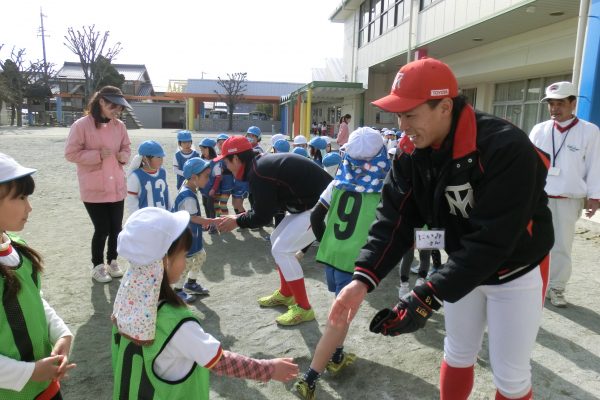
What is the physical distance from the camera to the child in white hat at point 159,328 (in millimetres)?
1609

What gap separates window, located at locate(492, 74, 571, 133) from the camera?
11.6 m

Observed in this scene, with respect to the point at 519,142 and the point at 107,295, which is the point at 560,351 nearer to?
the point at 519,142

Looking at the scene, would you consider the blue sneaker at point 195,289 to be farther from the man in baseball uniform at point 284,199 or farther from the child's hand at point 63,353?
the child's hand at point 63,353

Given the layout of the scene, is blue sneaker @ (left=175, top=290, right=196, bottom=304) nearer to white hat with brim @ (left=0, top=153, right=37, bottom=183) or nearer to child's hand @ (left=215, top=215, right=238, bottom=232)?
child's hand @ (left=215, top=215, right=238, bottom=232)

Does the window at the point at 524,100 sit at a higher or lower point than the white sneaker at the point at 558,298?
higher

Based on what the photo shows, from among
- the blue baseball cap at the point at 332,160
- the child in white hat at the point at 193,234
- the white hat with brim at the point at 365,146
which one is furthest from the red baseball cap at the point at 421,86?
the blue baseball cap at the point at 332,160

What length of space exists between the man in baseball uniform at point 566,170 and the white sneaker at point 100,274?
14.4 ft

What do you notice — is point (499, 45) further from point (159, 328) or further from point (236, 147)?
point (159, 328)

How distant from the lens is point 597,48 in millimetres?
6805

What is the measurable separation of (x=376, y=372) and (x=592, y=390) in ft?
4.49

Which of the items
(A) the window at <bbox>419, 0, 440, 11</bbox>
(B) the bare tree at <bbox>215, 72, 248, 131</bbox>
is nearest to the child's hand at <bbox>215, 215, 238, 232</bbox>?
(A) the window at <bbox>419, 0, 440, 11</bbox>

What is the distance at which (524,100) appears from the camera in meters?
12.5

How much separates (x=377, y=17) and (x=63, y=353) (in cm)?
1918

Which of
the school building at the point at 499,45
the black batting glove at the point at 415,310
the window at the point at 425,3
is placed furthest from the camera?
the window at the point at 425,3
